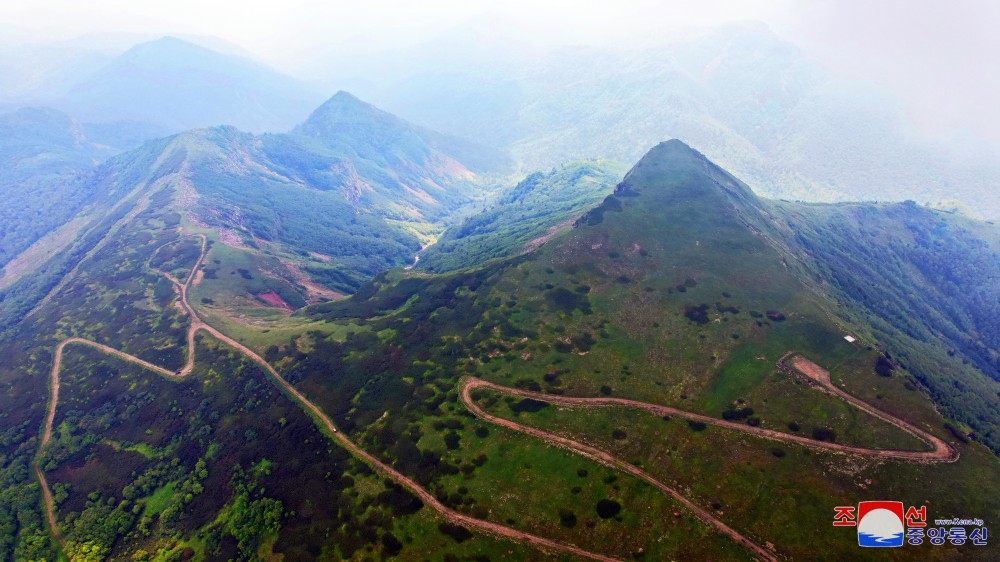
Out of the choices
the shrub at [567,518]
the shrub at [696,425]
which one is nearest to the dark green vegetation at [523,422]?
the shrub at [567,518]

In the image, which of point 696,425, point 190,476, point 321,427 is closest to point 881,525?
point 696,425

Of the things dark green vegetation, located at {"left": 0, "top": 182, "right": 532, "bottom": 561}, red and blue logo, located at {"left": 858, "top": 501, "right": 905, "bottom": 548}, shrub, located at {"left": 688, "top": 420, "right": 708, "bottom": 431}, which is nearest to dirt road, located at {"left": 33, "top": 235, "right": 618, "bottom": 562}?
dark green vegetation, located at {"left": 0, "top": 182, "right": 532, "bottom": 561}

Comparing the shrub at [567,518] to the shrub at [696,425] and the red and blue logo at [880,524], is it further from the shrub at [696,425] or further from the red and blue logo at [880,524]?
the red and blue logo at [880,524]

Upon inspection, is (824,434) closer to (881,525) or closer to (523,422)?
(881,525)

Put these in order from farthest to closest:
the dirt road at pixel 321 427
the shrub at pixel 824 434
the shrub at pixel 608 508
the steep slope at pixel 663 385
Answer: the shrub at pixel 824 434
the shrub at pixel 608 508
the dirt road at pixel 321 427
the steep slope at pixel 663 385

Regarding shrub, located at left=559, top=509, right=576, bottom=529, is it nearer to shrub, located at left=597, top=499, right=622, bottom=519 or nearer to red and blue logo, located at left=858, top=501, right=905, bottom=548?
shrub, located at left=597, top=499, right=622, bottom=519

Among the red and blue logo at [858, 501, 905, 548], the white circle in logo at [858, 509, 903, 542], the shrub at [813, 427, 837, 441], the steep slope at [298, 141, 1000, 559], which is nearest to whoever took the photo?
the red and blue logo at [858, 501, 905, 548]

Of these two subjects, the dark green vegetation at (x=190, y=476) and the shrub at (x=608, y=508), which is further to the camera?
the dark green vegetation at (x=190, y=476)
